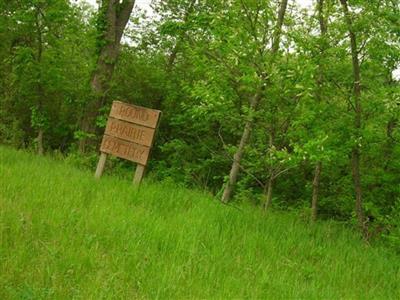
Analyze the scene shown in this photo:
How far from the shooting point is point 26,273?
388cm

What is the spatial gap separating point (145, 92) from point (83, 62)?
2225mm

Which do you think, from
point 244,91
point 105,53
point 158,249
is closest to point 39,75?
point 105,53

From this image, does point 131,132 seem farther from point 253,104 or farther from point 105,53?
point 105,53

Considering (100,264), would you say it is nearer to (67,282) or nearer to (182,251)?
(67,282)

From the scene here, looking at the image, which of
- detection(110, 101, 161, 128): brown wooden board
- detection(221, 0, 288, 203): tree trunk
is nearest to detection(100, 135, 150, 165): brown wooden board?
detection(110, 101, 161, 128): brown wooden board

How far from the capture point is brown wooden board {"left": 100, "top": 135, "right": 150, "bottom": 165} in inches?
314

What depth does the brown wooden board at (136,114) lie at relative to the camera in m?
7.92

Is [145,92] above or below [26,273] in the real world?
above

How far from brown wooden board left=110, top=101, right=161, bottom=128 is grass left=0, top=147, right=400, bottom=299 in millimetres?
1119

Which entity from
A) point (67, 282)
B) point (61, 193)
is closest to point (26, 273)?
point (67, 282)

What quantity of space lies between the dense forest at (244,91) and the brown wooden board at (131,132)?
0.92 meters

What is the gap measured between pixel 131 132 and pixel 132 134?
1.7 inches

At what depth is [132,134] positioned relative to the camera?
26.6 ft

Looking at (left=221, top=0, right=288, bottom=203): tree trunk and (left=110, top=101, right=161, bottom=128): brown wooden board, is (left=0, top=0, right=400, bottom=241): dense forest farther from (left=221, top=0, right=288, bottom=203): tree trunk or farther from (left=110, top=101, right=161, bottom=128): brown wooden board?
(left=110, top=101, right=161, bottom=128): brown wooden board
